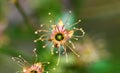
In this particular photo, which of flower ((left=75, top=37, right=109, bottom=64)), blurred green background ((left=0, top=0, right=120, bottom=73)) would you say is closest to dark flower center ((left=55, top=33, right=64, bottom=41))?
blurred green background ((left=0, top=0, right=120, bottom=73))

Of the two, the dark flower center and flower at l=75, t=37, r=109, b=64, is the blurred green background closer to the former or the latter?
flower at l=75, t=37, r=109, b=64

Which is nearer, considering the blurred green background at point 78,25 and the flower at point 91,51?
the blurred green background at point 78,25

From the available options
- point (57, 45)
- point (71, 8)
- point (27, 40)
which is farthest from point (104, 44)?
point (57, 45)

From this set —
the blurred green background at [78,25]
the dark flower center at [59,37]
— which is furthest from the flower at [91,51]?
the dark flower center at [59,37]

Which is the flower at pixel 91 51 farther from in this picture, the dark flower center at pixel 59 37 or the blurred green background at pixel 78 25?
the dark flower center at pixel 59 37

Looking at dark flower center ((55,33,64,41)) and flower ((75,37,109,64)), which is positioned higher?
flower ((75,37,109,64))

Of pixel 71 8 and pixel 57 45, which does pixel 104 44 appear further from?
pixel 57 45

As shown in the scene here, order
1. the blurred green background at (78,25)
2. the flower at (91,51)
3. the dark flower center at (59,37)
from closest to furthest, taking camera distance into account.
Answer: the dark flower center at (59,37)
the blurred green background at (78,25)
the flower at (91,51)

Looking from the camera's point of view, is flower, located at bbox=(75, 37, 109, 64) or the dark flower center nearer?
the dark flower center
